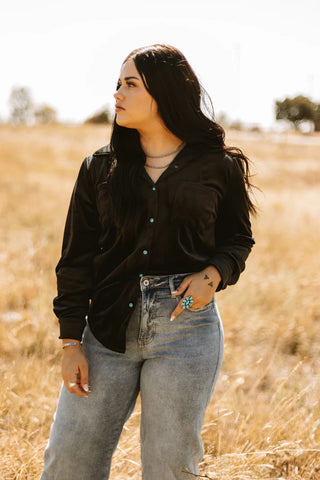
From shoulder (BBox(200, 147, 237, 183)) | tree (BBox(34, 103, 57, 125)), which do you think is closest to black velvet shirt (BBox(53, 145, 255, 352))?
shoulder (BBox(200, 147, 237, 183))

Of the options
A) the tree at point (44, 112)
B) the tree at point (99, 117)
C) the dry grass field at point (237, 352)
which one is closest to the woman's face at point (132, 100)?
the dry grass field at point (237, 352)

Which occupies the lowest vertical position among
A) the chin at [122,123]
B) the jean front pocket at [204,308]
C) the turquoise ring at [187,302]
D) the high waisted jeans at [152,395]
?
the high waisted jeans at [152,395]

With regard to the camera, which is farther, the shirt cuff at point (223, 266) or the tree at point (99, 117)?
the tree at point (99, 117)

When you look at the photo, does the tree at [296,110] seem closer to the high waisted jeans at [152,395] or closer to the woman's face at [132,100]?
the woman's face at [132,100]

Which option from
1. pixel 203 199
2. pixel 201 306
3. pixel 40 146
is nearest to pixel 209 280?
pixel 201 306

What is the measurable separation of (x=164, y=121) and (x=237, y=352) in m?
2.81

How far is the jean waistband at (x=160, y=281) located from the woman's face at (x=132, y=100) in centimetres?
62

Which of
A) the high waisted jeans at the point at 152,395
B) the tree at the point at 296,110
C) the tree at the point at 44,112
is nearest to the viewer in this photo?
the high waisted jeans at the point at 152,395

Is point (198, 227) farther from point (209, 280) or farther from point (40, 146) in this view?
point (40, 146)

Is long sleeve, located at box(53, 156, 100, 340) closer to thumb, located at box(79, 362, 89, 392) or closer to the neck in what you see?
thumb, located at box(79, 362, 89, 392)

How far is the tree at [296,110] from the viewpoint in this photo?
2439 cm

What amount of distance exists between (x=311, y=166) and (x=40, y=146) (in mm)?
14925

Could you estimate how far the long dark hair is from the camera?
1744 millimetres

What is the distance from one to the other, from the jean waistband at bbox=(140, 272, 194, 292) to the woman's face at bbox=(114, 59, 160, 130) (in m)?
0.62
